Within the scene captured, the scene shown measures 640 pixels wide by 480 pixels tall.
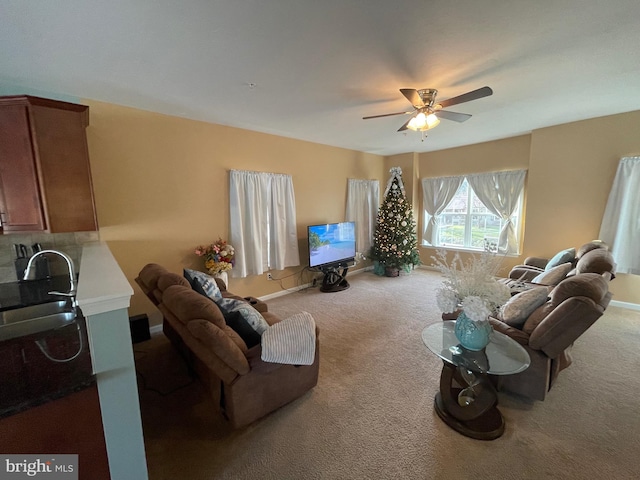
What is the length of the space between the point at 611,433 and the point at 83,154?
4.59 metres

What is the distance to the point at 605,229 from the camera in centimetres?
357

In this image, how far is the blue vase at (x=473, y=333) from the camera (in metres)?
1.70

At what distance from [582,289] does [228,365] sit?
2403 mm

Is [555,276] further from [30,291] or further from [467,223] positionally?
[30,291]

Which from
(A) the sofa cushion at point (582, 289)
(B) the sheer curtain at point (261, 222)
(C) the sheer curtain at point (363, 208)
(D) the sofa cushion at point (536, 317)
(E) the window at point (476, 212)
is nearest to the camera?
(A) the sofa cushion at point (582, 289)

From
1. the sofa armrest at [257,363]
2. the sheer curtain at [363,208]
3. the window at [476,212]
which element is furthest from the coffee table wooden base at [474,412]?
the sheer curtain at [363,208]

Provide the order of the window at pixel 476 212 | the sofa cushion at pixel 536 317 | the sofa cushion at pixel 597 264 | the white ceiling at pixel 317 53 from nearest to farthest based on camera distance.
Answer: the white ceiling at pixel 317 53 < the sofa cushion at pixel 536 317 < the sofa cushion at pixel 597 264 < the window at pixel 476 212

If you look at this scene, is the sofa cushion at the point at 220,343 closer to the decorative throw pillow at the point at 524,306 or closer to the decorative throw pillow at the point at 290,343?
the decorative throw pillow at the point at 290,343

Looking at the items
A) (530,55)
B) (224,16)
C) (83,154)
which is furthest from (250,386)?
(530,55)

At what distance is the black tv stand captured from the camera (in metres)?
4.56

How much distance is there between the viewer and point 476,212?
518 centimetres

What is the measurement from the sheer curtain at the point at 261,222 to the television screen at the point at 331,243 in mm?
303

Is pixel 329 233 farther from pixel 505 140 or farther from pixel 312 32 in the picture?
pixel 505 140

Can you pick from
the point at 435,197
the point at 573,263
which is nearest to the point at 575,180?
the point at 573,263
